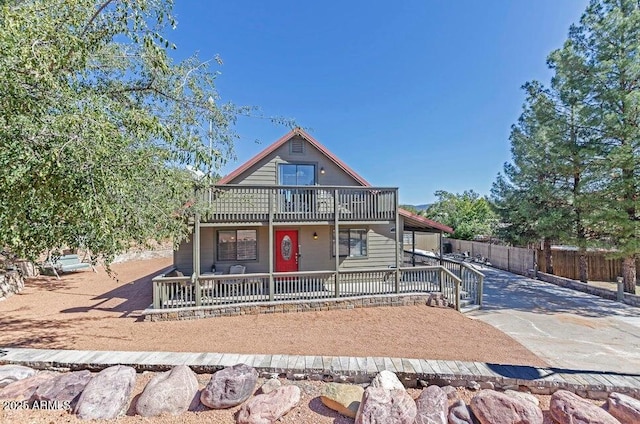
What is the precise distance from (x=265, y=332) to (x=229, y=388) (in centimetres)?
310

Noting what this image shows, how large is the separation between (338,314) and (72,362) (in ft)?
18.9

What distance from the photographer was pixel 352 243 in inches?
435

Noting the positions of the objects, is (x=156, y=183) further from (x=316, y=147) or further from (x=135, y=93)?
(x=316, y=147)

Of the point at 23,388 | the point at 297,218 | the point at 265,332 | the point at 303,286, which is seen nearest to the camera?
the point at 23,388

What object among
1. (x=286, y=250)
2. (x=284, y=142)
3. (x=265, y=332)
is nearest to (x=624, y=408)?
(x=265, y=332)

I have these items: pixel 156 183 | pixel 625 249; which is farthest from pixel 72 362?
pixel 625 249

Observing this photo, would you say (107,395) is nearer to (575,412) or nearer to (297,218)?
(575,412)

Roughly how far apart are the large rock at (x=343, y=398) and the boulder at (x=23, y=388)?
3.67 meters

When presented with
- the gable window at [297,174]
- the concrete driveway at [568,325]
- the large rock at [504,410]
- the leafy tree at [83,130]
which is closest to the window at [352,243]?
the gable window at [297,174]

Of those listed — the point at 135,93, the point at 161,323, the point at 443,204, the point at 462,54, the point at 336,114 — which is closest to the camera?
the point at 135,93

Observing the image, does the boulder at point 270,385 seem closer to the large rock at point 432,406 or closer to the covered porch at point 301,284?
the large rock at point 432,406

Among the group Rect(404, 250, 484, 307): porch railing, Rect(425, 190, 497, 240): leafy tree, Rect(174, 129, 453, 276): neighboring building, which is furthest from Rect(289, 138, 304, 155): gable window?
Rect(425, 190, 497, 240): leafy tree

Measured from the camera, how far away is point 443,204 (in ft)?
111

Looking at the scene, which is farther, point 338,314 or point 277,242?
point 277,242
